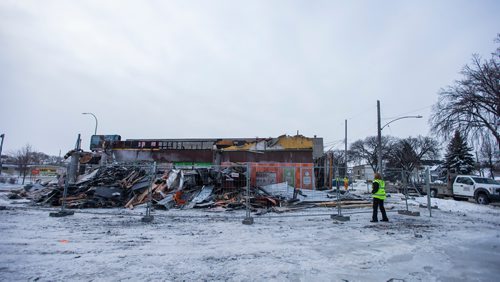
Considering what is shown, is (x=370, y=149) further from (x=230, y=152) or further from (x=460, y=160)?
(x=230, y=152)

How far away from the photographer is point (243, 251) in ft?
18.0

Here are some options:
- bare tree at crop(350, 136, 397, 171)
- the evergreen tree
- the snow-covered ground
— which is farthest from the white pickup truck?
bare tree at crop(350, 136, 397, 171)

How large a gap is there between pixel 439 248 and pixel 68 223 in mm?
10584

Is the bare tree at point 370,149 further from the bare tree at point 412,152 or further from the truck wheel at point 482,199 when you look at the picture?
the truck wheel at point 482,199

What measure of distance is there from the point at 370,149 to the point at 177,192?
2665 inches

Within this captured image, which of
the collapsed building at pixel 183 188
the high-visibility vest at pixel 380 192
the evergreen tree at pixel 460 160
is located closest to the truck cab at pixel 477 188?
the collapsed building at pixel 183 188

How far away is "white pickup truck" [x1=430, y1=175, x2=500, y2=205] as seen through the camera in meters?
17.6

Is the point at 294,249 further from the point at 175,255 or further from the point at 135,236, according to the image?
the point at 135,236

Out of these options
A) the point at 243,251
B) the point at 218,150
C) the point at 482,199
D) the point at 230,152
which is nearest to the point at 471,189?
the point at 482,199

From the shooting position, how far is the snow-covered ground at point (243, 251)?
4.19m

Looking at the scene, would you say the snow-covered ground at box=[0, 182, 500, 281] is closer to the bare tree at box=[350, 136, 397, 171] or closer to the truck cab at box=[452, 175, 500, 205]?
the truck cab at box=[452, 175, 500, 205]

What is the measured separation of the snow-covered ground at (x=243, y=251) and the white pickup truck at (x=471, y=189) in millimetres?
12046

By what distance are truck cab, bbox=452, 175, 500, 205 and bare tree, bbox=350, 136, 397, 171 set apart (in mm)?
43922

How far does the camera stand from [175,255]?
5156 mm
